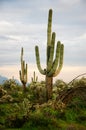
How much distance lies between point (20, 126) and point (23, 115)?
0.48 meters

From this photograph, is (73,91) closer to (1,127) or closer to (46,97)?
(46,97)

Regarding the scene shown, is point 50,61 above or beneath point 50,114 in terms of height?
above

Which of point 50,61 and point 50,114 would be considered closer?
point 50,114

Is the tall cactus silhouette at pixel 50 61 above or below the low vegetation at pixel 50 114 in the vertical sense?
above

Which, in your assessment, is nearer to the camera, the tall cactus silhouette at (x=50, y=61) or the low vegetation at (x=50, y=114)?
the low vegetation at (x=50, y=114)

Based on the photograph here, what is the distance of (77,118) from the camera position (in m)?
14.2

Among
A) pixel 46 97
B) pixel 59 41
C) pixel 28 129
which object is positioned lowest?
pixel 28 129

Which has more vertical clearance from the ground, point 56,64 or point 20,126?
point 56,64

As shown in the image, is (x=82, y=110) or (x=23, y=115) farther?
(x=82, y=110)

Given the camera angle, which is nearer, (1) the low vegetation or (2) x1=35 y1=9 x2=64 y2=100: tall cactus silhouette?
(1) the low vegetation

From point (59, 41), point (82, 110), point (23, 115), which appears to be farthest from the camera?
point (59, 41)

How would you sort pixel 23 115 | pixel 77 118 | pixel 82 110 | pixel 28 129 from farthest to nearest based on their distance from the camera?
pixel 82 110
pixel 77 118
pixel 23 115
pixel 28 129

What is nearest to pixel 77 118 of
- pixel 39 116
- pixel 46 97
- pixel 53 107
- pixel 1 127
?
pixel 53 107

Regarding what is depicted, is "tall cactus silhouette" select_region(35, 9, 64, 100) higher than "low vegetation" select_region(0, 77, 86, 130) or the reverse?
higher
